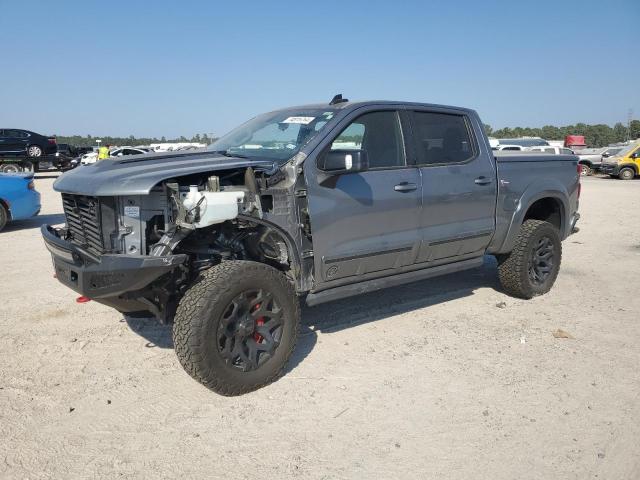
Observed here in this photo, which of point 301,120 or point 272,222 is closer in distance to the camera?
point 272,222

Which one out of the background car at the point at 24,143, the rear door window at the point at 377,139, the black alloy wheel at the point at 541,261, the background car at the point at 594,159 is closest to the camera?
the rear door window at the point at 377,139

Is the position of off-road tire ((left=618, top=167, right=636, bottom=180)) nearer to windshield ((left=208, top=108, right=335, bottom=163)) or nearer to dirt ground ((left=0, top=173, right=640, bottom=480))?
dirt ground ((left=0, top=173, right=640, bottom=480))

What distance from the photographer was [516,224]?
5340 mm

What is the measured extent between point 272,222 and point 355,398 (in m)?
1.32

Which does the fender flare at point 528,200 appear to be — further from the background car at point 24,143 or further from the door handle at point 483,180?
the background car at point 24,143

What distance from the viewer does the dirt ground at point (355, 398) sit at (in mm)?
2824

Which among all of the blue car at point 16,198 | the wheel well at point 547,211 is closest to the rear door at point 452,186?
Answer: the wheel well at point 547,211

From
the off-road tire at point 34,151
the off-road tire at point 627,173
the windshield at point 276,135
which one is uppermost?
the off-road tire at point 34,151

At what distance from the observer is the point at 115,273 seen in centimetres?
324

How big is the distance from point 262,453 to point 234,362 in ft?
2.47

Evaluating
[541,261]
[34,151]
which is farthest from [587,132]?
[541,261]

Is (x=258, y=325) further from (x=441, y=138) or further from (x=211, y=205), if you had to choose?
(x=441, y=138)

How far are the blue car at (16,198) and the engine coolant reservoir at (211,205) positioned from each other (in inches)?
296

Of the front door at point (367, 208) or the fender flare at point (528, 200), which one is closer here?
the front door at point (367, 208)
